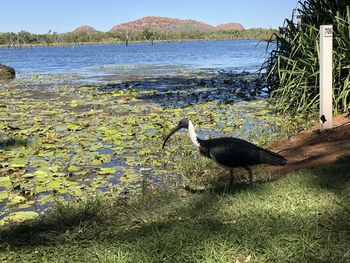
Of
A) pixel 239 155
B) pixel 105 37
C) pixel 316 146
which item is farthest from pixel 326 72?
pixel 105 37

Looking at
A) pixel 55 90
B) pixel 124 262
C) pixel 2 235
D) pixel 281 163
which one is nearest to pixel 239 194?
pixel 281 163

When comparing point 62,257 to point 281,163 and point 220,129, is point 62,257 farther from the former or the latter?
point 220,129

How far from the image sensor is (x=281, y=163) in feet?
14.9

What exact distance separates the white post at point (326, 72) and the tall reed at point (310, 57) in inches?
55.2

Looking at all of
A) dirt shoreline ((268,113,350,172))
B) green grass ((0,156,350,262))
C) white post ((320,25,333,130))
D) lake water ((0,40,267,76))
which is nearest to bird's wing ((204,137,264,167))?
green grass ((0,156,350,262))

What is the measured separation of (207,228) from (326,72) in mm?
4521

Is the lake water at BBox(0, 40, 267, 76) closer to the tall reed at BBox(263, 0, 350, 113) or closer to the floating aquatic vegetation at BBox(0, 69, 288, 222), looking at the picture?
the tall reed at BBox(263, 0, 350, 113)

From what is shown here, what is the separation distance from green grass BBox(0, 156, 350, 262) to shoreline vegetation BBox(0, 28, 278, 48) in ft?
358

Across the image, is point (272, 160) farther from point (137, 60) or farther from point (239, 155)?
point (137, 60)

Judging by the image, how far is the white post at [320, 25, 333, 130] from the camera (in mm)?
6941

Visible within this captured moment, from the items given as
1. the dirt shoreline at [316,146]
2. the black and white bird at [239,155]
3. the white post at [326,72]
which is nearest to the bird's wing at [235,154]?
the black and white bird at [239,155]

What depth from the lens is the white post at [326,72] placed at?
6.94 m

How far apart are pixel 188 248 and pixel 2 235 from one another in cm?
168

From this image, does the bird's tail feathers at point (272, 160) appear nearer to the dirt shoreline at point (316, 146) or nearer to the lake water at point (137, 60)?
the dirt shoreline at point (316, 146)
